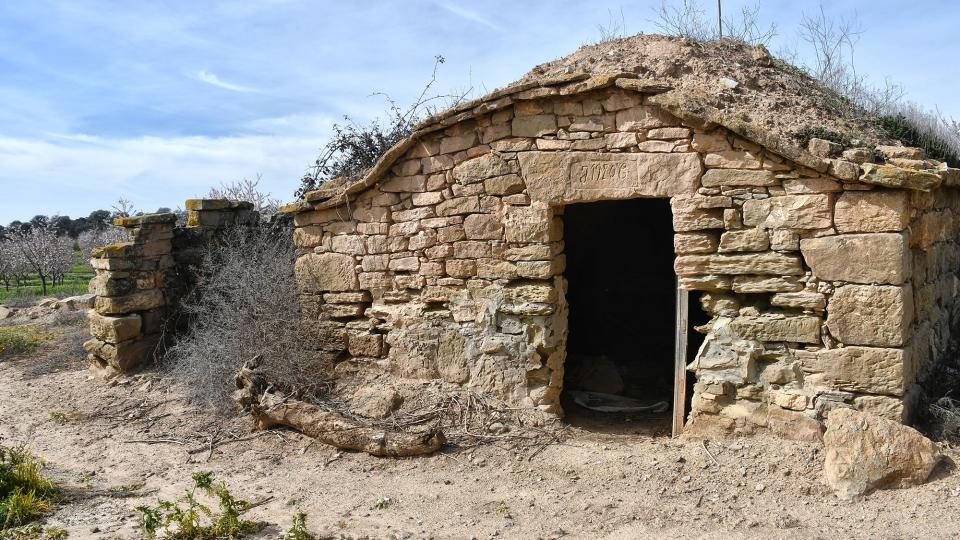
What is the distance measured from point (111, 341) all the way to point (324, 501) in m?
4.51

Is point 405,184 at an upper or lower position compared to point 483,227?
upper

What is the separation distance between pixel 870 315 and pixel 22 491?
19.7ft

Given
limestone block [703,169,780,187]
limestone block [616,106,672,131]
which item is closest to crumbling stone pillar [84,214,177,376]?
limestone block [616,106,672,131]

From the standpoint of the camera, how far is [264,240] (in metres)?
8.34

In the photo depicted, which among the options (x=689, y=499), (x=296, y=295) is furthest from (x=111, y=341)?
(x=689, y=499)

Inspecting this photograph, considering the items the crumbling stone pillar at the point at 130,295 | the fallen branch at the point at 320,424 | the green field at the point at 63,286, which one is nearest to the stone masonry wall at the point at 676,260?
the fallen branch at the point at 320,424

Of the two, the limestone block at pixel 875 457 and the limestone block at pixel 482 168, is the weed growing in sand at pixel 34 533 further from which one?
the limestone block at pixel 875 457

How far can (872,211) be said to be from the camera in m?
4.75

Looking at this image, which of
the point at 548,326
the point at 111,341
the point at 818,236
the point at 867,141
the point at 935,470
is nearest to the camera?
the point at 935,470

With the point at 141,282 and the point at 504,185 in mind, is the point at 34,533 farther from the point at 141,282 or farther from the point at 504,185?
the point at 141,282

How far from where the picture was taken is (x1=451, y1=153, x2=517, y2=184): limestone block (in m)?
5.91

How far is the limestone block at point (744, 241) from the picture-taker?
5098mm

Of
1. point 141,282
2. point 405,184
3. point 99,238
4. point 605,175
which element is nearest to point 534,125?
point 605,175

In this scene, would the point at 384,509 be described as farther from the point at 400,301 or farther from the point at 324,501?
the point at 400,301
